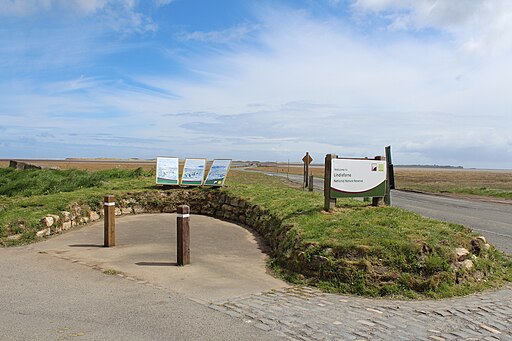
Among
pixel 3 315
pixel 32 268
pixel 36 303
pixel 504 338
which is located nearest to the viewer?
pixel 504 338

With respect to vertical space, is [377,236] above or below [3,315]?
above

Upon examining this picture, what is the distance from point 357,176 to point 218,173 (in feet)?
24.7

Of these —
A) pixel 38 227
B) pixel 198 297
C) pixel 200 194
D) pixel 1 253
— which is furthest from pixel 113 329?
pixel 200 194

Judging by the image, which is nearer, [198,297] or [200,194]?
[198,297]

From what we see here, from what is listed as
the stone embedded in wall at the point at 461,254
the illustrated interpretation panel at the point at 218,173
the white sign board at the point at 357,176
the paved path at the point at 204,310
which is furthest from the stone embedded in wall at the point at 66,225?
the stone embedded in wall at the point at 461,254

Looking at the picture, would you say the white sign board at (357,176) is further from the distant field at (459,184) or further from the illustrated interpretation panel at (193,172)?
the distant field at (459,184)

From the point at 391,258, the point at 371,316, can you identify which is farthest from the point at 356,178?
the point at 371,316

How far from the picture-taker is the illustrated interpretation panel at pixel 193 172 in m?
16.9

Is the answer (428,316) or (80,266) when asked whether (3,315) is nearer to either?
(80,266)

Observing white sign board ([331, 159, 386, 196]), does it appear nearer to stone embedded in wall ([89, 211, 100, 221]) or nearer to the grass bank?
the grass bank

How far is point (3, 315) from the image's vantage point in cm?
513

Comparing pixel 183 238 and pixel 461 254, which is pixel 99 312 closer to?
pixel 183 238

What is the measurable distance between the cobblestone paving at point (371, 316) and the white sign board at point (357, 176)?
4165 millimetres

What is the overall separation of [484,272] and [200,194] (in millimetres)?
10681
